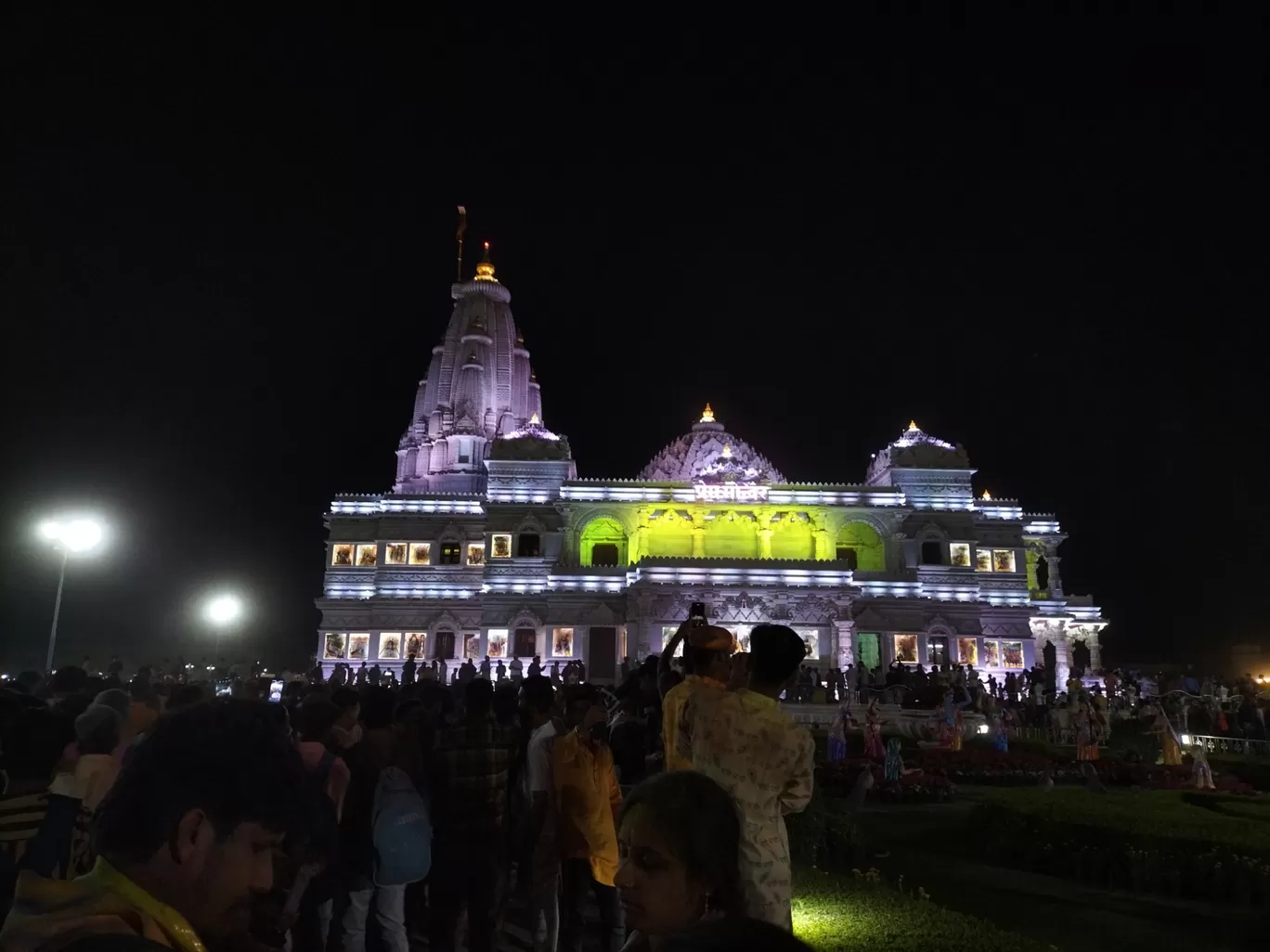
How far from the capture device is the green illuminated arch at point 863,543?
50.9 meters

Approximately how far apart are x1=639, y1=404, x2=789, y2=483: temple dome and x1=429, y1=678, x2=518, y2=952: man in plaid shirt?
4223 cm

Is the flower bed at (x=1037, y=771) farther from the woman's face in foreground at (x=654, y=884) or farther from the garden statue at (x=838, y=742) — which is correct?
the woman's face in foreground at (x=654, y=884)

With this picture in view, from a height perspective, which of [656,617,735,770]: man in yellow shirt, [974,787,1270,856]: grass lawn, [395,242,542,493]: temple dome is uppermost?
[395,242,542,493]: temple dome

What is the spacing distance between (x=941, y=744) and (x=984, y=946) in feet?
59.2

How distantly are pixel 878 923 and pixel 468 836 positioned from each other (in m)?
4.16

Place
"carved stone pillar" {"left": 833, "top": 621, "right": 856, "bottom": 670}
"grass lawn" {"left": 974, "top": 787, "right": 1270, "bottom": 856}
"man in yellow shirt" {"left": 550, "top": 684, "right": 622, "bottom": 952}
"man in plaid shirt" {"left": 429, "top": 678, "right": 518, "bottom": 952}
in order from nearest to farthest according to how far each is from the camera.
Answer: "man in plaid shirt" {"left": 429, "top": 678, "right": 518, "bottom": 952} → "man in yellow shirt" {"left": 550, "top": 684, "right": 622, "bottom": 952} → "grass lawn" {"left": 974, "top": 787, "right": 1270, "bottom": 856} → "carved stone pillar" {"left": 833, "top": 621, "right": 856, "bottom": 670}

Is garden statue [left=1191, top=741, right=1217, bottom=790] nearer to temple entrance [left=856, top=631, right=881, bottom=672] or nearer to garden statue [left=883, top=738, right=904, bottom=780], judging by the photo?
garden statue [left=883, top=738, right=904, bottom=780]

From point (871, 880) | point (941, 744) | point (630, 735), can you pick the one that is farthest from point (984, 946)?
point (941, 744)

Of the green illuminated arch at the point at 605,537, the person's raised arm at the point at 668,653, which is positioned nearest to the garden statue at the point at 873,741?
the person's raised arm at the point at 668,653

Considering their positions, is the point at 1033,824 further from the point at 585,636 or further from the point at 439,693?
the point at 585,636

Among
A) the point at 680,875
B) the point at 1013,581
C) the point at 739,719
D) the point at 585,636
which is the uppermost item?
the point at 1013,581

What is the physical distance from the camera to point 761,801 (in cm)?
481

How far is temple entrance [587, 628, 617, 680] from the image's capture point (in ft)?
149

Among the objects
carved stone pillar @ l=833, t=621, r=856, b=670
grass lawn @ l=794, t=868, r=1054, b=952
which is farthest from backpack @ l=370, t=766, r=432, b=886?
carved stone pillar @ l=833, t=621, r=856, b=670
